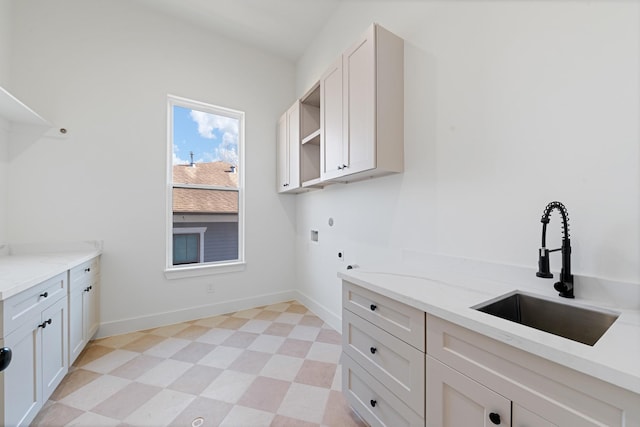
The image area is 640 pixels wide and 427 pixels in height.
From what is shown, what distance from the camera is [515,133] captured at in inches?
52.2

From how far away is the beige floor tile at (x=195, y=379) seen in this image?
1.81 m

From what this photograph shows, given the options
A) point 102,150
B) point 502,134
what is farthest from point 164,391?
point 502,134

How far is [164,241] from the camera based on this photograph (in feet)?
9.38

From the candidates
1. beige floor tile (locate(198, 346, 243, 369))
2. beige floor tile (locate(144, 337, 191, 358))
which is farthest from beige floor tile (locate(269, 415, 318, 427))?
beige floor tile (locate(144, 337, 191, 358))

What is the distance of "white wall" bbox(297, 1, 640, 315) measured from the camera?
1.03m

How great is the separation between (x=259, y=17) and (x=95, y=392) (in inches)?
149

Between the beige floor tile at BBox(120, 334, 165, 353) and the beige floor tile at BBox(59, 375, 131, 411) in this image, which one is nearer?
the beige floor tile at BBox(59, 375, 131, 411)

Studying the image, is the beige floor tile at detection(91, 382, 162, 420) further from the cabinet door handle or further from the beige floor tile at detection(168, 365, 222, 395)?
the cabinet door handle

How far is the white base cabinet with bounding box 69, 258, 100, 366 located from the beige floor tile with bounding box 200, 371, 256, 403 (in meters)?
1.10

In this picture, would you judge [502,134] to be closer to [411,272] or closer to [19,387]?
[411,272]

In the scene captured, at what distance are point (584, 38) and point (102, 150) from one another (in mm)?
3716

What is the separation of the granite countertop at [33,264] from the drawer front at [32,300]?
0.04m

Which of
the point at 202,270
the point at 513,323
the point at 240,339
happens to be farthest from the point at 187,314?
the point at 513,323

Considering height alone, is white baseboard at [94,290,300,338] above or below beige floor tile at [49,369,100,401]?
above
